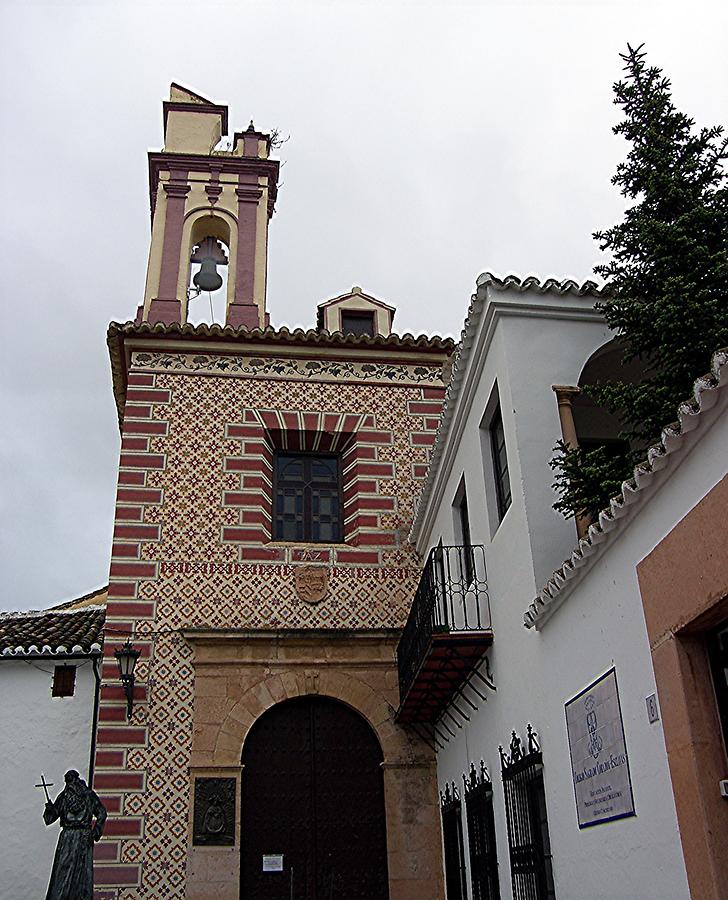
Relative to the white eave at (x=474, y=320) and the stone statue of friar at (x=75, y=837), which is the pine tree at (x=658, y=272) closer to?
the white eave at (x=474, y=320)

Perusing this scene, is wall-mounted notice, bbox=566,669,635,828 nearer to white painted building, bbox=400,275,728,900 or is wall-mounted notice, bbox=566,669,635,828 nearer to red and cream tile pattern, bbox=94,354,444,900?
white painted building, bbox=400,275,728,900

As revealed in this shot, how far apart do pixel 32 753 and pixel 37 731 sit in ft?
0.83

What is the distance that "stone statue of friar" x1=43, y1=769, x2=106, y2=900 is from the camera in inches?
334

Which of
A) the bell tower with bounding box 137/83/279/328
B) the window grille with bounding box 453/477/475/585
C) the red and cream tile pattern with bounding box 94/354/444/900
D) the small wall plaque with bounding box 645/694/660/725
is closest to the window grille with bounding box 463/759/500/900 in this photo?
the window grille with bounding box 453/477/475/585

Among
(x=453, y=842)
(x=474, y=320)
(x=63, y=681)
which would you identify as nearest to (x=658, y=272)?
(x=474, y=320)

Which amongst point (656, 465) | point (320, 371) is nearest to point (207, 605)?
point (320, 371)

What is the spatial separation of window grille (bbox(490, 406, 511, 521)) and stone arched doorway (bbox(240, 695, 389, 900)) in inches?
167

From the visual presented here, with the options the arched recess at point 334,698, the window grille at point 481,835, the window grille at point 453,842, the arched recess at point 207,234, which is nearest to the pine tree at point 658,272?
the window grille at point 481,835

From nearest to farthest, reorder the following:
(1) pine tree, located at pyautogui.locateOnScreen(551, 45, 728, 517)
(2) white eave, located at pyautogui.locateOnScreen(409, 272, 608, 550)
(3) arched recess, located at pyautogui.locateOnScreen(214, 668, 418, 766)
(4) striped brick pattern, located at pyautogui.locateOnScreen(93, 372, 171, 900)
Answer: (1) pine tree, located at pyautogui.locateOnScreen(551, 45, 728, 517) → (2) white eave, located at pyautogui.locateOnScreen(409, 272, 608, 550) → (4) striped brick pattern, located at pyautogui.locateOnScreen(93, 372, 171, 900) → (3) arched recess, located at pyautogui.locateOnScreen(214, 668, 418, 766)

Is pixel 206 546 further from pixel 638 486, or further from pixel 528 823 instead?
pixel 638 486

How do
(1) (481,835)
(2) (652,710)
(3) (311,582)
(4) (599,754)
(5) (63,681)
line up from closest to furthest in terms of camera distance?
1. (2) (652,710)
2. (4) (599,754)
3. (1) (481,835)
4. (5) (63,681)
5. (3) (311,582)

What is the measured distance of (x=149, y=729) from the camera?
1066 cm

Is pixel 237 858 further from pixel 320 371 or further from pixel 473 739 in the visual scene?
pixel 320 371

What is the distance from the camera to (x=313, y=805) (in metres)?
10.8
